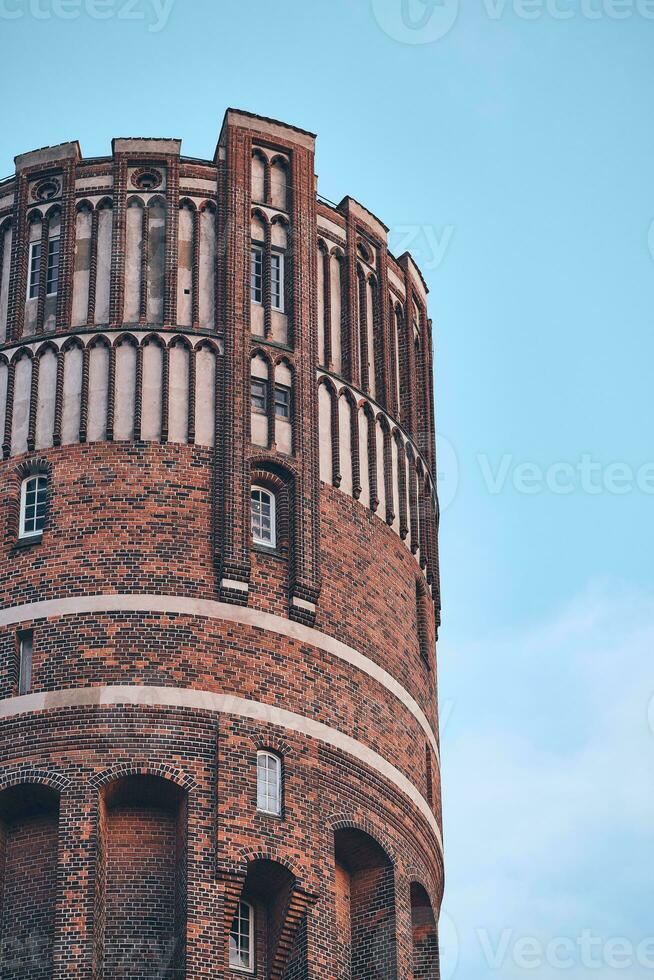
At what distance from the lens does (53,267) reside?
56000mm

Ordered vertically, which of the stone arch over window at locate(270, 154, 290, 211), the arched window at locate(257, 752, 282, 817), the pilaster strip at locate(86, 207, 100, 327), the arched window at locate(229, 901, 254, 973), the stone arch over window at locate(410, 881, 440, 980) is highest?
the stone arch over window at locate(270, 154, 290, 211)

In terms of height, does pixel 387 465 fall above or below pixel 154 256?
below

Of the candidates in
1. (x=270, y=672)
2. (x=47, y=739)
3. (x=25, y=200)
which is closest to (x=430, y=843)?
(x=270, y=672)

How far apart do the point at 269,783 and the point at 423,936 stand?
18.4 ft

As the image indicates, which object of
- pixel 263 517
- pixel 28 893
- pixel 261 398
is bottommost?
pixel 28 893

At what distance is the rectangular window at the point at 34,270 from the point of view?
55.8m

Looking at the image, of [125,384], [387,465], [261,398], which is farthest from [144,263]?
[387,465]

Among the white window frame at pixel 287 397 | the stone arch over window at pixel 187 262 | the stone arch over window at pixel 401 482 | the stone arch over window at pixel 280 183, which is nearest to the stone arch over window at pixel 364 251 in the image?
the stone arch over window at pixel 280 183

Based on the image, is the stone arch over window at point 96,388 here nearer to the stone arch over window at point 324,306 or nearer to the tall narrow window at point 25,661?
the tall narrow window at point 25,661

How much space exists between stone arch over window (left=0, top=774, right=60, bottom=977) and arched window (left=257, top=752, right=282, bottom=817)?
Answer: 13.1 ft

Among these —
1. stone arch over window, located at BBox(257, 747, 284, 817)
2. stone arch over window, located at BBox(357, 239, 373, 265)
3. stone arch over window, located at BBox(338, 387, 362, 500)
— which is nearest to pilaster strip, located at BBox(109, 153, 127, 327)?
stone arch over window, located at BBox(338, 387, 362, 500)

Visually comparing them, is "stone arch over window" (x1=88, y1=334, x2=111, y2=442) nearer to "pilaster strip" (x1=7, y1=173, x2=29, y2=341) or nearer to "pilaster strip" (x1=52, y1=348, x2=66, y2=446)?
"pilaster strip" (x1=52, y1=348, x2=66, y2=446)

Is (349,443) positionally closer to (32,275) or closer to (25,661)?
(32,275)

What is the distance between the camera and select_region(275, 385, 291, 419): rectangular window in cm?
5481
